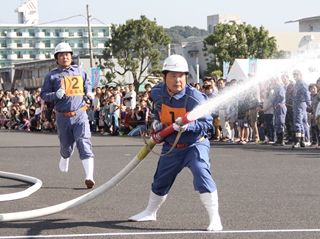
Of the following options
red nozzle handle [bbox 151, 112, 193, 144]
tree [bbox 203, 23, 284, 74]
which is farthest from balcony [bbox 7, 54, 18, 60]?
red nozzle handle [bbox 151, 112, 193, 144]

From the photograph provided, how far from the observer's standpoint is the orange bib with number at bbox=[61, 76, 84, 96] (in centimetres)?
994

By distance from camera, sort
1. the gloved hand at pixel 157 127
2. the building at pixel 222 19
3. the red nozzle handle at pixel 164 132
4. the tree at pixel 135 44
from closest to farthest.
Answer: the red nozzle handle at pixel 164 132 < the gloved hand at pixel 157 127 < the tree at pixel 135 44 < the building at pixel 222 19

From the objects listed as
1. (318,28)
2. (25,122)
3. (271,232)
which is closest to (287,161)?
(271,232)

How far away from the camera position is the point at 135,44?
177 ft

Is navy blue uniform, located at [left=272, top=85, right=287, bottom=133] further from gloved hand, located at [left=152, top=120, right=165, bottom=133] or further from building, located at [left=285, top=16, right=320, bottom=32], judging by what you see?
building, located at [left=285, top=16, right=320, bottom=32]

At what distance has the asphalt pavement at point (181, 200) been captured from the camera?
21.7 ft

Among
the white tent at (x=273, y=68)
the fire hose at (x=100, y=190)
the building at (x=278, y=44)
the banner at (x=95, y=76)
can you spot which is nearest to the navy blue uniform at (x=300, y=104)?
the white tent at (x=273, y=68)

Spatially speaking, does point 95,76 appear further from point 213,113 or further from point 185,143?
point 185,143

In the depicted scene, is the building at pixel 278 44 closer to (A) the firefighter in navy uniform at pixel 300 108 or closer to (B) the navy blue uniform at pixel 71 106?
(A) the firefighter in navy uniform at pixel 300 108

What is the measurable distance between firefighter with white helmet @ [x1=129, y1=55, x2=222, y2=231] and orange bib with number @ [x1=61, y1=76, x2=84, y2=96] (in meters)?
3.18

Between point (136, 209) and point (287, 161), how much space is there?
235 inches

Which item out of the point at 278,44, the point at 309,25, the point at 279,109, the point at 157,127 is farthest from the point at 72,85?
the point at 309,25

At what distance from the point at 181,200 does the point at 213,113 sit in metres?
10.7

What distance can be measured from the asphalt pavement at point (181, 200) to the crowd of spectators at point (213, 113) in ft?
4.62
